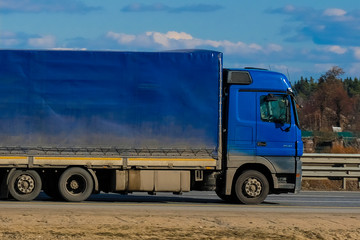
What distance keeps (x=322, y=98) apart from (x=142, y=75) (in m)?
87.2

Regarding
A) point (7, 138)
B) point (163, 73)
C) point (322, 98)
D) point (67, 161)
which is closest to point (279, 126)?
point (163, 73)

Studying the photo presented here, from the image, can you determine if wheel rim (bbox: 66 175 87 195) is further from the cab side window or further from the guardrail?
the guardrail

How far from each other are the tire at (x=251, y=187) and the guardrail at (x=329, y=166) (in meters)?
6.13

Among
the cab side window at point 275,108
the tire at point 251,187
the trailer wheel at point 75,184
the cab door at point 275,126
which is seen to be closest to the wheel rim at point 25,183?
the trailer wheel at point 75,184

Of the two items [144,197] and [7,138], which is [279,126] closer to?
[144,197]

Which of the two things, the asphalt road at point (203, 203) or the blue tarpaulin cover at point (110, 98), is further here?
the blue tarpaulin cover at point (110, 98)

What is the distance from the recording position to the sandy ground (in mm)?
11930

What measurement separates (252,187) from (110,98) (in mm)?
3652

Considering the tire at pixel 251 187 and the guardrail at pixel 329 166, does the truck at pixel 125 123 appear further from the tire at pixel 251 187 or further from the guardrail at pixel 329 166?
the guardrail at pixel 329 166

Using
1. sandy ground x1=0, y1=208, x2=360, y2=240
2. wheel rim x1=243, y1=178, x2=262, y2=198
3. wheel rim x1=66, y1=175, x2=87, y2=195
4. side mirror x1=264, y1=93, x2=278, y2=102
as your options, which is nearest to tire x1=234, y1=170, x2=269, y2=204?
wheel rim x1=243, y1=178, x2=262, y2=198

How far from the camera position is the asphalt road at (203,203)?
16.1 m

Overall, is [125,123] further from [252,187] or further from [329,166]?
[329,166]

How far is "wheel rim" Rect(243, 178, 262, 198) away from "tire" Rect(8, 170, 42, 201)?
14.5 feet

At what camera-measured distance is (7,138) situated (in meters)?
16.5
